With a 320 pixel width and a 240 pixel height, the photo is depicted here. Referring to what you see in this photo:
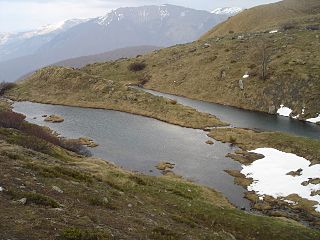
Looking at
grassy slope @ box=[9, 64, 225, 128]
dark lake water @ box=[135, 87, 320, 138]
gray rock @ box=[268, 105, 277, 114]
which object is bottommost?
dark lake water @ box=[135, 87, 320, 138]

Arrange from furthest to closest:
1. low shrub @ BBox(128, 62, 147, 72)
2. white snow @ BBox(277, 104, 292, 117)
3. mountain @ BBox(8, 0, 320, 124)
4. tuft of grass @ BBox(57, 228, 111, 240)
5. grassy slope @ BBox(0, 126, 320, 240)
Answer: low shrub @ BBox(128, 62, 147, 72) → mountain @ BBox(8, 0, 320, 124) → white snow @ BBox(277, 104, 292, 117) → grassy slope @ BBox(0, 126, 320, 240) → tuft of grass @ BBox(57, 228, 111, 240)

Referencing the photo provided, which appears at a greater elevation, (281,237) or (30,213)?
(30,213)

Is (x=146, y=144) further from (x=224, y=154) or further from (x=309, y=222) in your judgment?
(x=309, y=222)

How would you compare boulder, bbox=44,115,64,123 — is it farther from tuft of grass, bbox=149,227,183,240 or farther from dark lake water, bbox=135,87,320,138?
tuft of grass, bbox=149,227,183,240

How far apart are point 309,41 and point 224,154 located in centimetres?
6873

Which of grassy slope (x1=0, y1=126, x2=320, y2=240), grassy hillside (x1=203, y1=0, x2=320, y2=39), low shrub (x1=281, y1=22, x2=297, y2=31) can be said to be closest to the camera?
grassy slope (x1=0, y1=126, x2=320, y2=240)

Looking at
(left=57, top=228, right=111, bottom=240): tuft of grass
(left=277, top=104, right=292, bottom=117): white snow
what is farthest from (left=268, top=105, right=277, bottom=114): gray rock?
(left=57, top=228, right=111, bottom=240): tuft of grass

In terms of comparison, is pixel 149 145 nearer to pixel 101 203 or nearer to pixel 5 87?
pixel 101 203

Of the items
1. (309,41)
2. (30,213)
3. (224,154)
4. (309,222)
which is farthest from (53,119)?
(309,41)

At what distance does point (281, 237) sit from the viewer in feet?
108

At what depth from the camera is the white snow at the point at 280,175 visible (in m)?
49.0

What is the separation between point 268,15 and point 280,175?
134930mm

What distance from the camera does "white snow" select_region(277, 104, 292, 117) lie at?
89.9 meters

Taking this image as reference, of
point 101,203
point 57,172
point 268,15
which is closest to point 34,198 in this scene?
point 101,203
